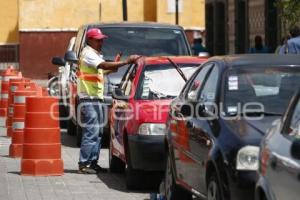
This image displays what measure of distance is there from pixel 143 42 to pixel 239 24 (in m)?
20.0

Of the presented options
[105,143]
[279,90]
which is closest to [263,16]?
[105,143]

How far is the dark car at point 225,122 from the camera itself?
27.9ft

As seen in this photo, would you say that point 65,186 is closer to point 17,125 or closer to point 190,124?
point 190,124

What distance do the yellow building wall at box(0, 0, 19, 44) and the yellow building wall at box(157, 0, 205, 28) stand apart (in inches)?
311

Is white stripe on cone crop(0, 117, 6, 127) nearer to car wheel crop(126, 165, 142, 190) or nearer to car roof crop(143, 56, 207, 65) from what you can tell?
car roof crop(143, 56, 207, 65)

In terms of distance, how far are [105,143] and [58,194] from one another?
20.8 feet

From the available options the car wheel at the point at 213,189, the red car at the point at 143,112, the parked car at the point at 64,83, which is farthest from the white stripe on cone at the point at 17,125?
the car wheel at the point at 213,189

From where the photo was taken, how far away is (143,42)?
60.6ft

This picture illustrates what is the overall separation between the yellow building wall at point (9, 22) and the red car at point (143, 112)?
34.8m

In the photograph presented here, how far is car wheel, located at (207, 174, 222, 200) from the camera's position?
346 inches

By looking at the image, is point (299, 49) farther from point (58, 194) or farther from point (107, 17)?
point (107, 17)

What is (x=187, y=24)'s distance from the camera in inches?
1720

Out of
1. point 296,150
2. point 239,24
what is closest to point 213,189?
point 296,150

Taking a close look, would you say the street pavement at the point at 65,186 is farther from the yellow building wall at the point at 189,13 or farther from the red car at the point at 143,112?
the yellow building wall at the point at 189,13
